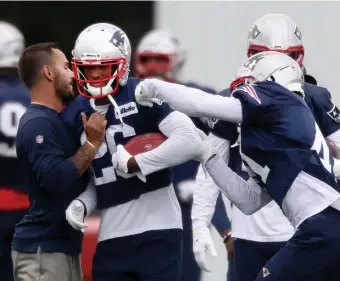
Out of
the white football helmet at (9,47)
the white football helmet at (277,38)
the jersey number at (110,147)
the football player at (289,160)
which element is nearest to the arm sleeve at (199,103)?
the football player at (289,160)

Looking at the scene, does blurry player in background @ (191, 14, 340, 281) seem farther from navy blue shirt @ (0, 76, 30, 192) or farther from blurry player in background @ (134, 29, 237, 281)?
navy blue shirt @ (0, 76, 30, 192)

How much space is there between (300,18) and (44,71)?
3127mm

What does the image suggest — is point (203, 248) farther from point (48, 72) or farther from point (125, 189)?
point (48, 72)

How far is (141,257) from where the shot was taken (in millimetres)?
5066

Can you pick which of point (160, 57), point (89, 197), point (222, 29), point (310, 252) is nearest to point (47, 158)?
point (89, 197)

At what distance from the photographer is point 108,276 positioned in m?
5.10

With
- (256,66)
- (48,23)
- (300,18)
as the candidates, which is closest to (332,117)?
(256,66)

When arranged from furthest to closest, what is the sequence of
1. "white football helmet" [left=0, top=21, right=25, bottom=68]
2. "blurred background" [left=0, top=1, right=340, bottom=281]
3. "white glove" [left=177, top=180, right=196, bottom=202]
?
"blurred background" [left=0, top=1, right=340, bottom=281] → "white football helmet" [left=0, top=21, right=25, bottom=68] → "white glove" [left=177, top=180, right=196, bottom=202]

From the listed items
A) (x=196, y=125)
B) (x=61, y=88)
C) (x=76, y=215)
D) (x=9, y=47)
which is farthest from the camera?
(x=9, y=47)

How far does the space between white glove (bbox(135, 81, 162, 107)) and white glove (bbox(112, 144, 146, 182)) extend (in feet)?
0.63

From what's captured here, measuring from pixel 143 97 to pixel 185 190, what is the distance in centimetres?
148

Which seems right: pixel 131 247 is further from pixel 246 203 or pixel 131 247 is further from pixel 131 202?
pixel 246 203

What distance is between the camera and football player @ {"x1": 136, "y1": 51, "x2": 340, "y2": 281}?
4633mm

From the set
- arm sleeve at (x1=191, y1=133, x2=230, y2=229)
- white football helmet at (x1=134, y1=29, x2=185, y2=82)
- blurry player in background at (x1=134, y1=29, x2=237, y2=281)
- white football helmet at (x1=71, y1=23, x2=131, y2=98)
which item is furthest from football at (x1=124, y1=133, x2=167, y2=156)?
white football helmet at (x1=134, y1=29, x2=185, y2=82)
